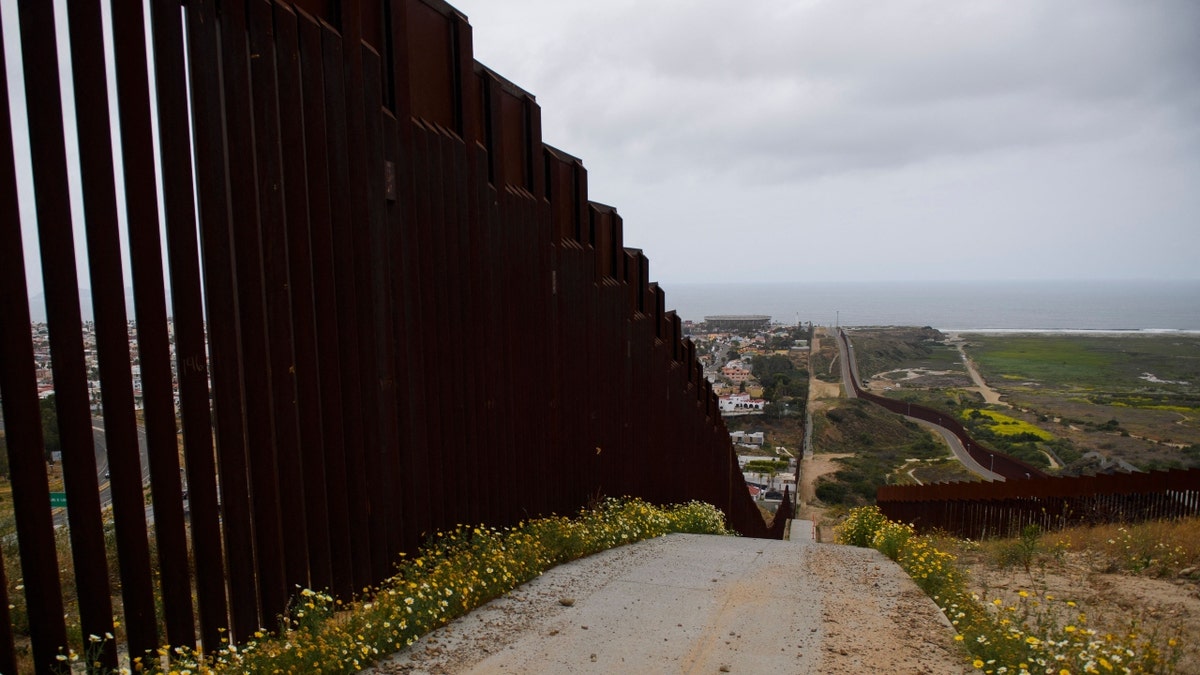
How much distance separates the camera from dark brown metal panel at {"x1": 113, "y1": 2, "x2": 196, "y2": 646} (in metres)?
3.24

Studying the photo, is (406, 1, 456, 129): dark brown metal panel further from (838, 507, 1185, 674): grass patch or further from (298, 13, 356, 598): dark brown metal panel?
(838, 507, 1185, 674): grass patch

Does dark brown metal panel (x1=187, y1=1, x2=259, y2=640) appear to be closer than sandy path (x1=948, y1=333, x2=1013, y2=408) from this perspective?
Yes

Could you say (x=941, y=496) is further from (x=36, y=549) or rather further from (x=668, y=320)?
(x=36, y=549)

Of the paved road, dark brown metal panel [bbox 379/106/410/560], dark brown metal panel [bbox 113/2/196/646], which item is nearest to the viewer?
dark brown metal panel [bbox 113/2/196/646]

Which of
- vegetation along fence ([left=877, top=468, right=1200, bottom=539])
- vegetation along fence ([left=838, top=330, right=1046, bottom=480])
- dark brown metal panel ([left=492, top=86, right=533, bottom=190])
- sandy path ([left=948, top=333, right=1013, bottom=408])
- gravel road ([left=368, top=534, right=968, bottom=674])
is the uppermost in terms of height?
dark brown metal panel ([left=492, top=86, right=533, bottom=190])

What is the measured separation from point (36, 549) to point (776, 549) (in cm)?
666

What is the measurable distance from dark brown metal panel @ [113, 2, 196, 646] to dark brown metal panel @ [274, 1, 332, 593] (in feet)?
2.37

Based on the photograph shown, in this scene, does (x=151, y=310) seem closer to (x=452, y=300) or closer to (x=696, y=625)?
(x=452, y=300)

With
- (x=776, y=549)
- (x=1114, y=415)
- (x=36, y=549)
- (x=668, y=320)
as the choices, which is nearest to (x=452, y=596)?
(x=36, y=549)

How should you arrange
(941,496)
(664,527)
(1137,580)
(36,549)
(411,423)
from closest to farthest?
(36,549) < (411,423) < (1137,580) < (664,527) < (941,496)

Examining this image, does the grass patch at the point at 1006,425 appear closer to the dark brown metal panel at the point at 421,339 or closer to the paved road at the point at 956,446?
the paved road at the point at 956,446

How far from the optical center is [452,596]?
469cm

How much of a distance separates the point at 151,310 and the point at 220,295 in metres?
0.35

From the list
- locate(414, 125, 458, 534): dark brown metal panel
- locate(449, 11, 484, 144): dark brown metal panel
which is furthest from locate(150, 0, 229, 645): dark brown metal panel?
locate(449, 11, 484, 144): dark brown metal panel
